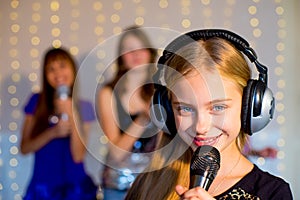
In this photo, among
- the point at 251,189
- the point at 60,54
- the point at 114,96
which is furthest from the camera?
the point at 60,54

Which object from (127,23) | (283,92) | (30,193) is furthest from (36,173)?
(283,92)

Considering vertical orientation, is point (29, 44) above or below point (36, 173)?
above

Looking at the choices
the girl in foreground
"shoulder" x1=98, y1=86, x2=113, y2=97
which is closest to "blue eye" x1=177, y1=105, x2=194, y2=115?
the girl in foreground

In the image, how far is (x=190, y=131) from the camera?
879 millimetres

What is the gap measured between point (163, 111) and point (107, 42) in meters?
0.94

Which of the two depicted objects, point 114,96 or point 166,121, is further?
point 114,96

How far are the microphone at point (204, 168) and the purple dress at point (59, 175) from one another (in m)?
1.12

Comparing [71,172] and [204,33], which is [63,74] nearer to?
[71,172]

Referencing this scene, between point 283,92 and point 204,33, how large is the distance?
950 mm

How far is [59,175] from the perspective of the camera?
6.15 feet

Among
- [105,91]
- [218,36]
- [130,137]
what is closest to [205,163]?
[218,36]

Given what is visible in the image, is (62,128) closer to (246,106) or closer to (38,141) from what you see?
(38,141)

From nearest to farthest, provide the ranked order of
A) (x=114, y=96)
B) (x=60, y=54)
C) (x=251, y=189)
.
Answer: (x=251, y=189) → (x=114, y=96) → (x=60, y=54)

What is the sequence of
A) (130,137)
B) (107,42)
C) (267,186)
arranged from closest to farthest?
(267,186)
(130,137)
(107,42)
